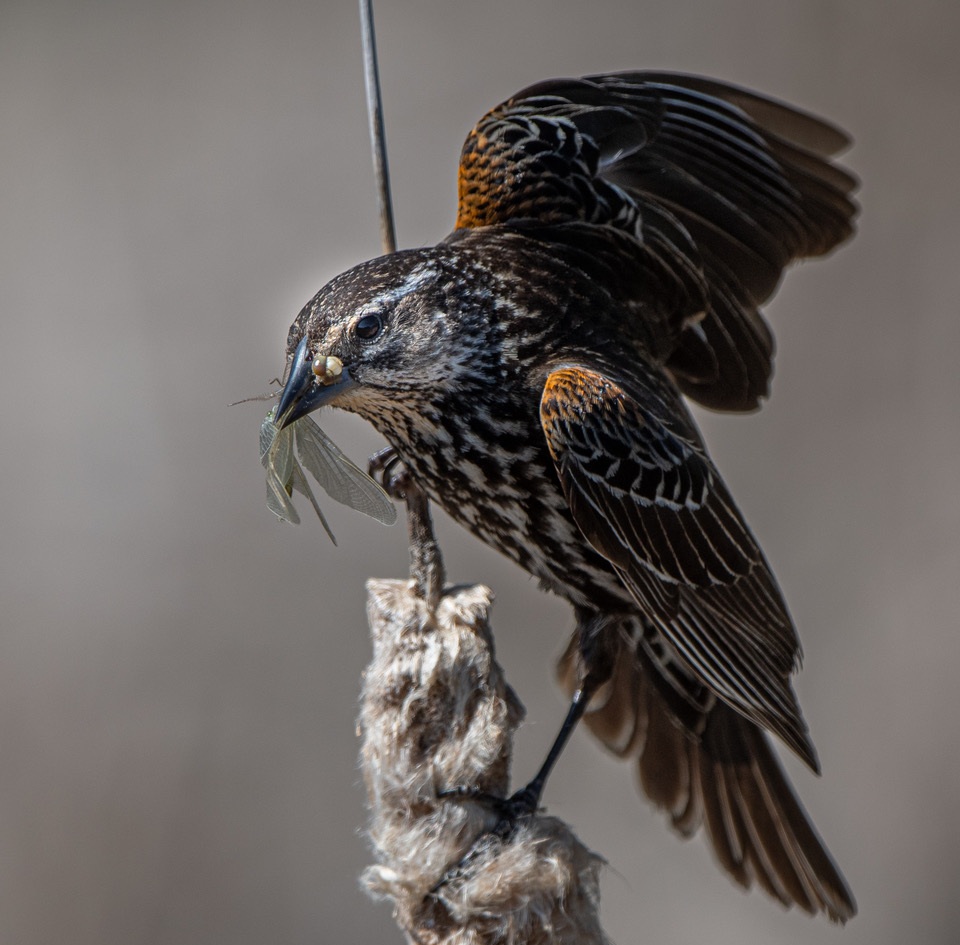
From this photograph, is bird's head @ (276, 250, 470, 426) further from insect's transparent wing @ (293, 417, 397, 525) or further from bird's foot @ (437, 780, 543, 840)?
bird's foot @ (437, 780, 543, 840)

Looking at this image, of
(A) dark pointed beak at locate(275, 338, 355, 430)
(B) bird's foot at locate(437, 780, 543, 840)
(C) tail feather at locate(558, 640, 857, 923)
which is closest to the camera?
(A) dark pointed beak at locate(275, 338, 355, 430)

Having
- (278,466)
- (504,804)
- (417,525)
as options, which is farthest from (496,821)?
(278,466)

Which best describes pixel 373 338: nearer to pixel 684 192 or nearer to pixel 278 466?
pixel 278 466

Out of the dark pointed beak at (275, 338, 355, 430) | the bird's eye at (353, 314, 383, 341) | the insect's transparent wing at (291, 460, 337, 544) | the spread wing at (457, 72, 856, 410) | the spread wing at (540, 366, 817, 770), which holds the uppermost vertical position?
the spread wing at (457, 72, 856, 410)

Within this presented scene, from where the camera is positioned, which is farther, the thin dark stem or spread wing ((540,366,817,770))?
spread wing ((540,366,817,770))

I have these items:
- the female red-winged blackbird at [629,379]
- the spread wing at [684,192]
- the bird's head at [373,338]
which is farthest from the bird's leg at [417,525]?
the spread wing at [684,192]

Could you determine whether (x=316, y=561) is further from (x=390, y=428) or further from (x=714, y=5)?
(x=714, y=5)

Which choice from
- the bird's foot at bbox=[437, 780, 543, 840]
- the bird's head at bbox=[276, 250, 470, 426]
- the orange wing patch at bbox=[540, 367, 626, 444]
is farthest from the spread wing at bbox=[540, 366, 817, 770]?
the bird's foot at bbox=[437, 780, 543, 840]

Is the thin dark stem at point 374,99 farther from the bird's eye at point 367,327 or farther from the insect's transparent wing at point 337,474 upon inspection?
the insect's transparent wing at point 337,474
